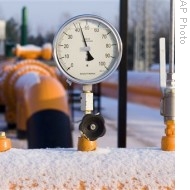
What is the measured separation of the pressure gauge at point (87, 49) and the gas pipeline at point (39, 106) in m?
→ 2.05

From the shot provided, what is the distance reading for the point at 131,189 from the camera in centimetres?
182

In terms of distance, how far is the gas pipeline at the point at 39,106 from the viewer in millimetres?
3980

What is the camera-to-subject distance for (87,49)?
191 centimetres

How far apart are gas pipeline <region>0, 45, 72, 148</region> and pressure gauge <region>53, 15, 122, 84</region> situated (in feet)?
6.74

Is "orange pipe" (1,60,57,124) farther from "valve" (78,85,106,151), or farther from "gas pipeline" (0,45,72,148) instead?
"valve" (78,85,106,151)

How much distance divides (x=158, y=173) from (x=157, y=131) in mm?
5676

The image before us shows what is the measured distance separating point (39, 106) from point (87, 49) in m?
3.02

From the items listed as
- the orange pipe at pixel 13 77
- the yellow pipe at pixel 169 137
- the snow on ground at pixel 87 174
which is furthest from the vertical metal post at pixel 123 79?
the orange pipe at pixel 13 77

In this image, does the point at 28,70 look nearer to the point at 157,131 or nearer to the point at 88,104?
the point at 157,131

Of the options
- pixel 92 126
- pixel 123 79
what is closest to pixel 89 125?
pixel 92 126

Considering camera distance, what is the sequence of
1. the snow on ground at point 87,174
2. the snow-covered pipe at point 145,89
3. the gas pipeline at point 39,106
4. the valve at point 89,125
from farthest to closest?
the snow-covered pipe at point 145,89, the gas pipeline at point 39,106, the valve at point 89,125, the snow on ground at point 87,174

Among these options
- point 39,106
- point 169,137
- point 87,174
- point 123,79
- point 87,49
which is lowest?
point 39,106

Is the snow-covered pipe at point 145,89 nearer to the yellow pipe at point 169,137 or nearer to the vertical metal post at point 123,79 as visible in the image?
the vertical metal post at point 123,79

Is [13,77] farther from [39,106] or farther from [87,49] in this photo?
[87,49]
